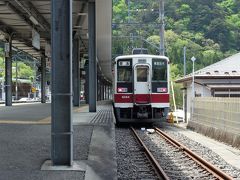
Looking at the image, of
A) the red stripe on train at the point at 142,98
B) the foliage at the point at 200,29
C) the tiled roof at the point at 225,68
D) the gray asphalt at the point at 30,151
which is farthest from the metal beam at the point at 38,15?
the foliage at the point at 200,29

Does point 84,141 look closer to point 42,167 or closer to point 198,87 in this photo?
point 42,167

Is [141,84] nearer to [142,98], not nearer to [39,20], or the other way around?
[142,98]

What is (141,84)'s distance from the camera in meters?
20.2

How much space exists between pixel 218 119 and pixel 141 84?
409 cm

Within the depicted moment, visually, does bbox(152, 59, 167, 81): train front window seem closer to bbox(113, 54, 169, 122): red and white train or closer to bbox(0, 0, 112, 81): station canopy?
bbox(113, 54, 169, 122): red and white train

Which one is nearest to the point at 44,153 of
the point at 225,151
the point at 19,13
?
the point at 225,151

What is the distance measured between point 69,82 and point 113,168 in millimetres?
1720

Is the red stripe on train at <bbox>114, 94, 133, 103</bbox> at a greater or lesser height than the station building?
lesser

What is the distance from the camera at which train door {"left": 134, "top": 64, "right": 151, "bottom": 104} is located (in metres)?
20.1

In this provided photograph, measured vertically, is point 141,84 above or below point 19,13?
below

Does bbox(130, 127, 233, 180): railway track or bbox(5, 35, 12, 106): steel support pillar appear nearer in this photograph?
bbox(130, 127, 233, 180): railway track

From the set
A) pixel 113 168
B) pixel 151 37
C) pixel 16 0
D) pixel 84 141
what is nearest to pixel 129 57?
pixel 16 0

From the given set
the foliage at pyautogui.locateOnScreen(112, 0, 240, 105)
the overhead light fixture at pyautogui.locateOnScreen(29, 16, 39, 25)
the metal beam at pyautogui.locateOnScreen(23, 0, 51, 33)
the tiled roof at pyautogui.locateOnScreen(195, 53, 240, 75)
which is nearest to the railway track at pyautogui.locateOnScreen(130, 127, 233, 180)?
the metal beam at pyautogui.locateOnScreen(23, 0, 51, 33)

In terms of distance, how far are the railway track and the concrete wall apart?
206cm
